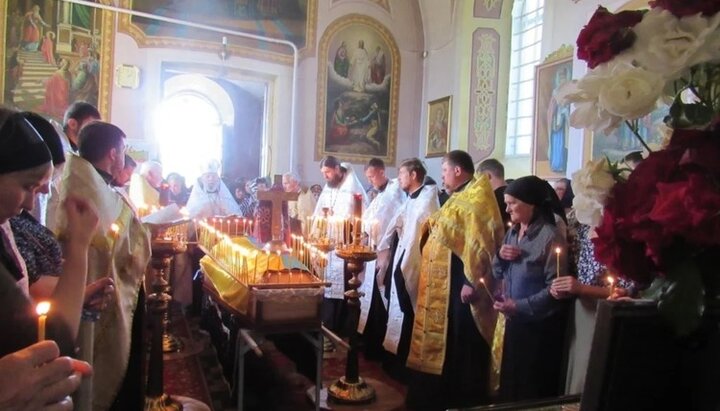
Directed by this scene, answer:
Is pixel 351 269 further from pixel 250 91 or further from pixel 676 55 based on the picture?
pixel 250 91

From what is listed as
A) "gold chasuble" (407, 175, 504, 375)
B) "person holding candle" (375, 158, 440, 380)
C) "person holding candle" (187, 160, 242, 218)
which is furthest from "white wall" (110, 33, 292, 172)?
"gold chasuble" (407, 175, 504, 375)

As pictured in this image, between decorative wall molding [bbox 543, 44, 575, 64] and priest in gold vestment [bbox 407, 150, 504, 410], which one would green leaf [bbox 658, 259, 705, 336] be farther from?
decorative wall molding [bbox 543, 44, 575, 64]

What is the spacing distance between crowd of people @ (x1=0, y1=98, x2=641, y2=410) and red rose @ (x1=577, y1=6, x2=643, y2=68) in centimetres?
49

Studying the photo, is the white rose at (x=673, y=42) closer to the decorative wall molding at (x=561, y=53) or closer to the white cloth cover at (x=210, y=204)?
the white cloth cover at (x=210, y=204)

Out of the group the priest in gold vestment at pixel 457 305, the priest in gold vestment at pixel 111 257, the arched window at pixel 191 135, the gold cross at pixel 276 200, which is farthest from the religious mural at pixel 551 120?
the arched window at pixel 191 135

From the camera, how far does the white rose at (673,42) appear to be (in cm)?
71

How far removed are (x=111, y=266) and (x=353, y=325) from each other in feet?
5.40

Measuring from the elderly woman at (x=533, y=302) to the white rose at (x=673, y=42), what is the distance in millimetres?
1985

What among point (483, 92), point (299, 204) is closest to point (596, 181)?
point (299, 204)

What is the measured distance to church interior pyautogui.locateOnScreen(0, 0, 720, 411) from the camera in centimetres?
71

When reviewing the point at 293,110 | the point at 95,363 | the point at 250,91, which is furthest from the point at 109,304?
the point at 250,91

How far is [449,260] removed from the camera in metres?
3.37

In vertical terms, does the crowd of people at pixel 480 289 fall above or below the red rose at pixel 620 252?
below

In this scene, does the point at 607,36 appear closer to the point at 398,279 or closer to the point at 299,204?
the point at 398,279
